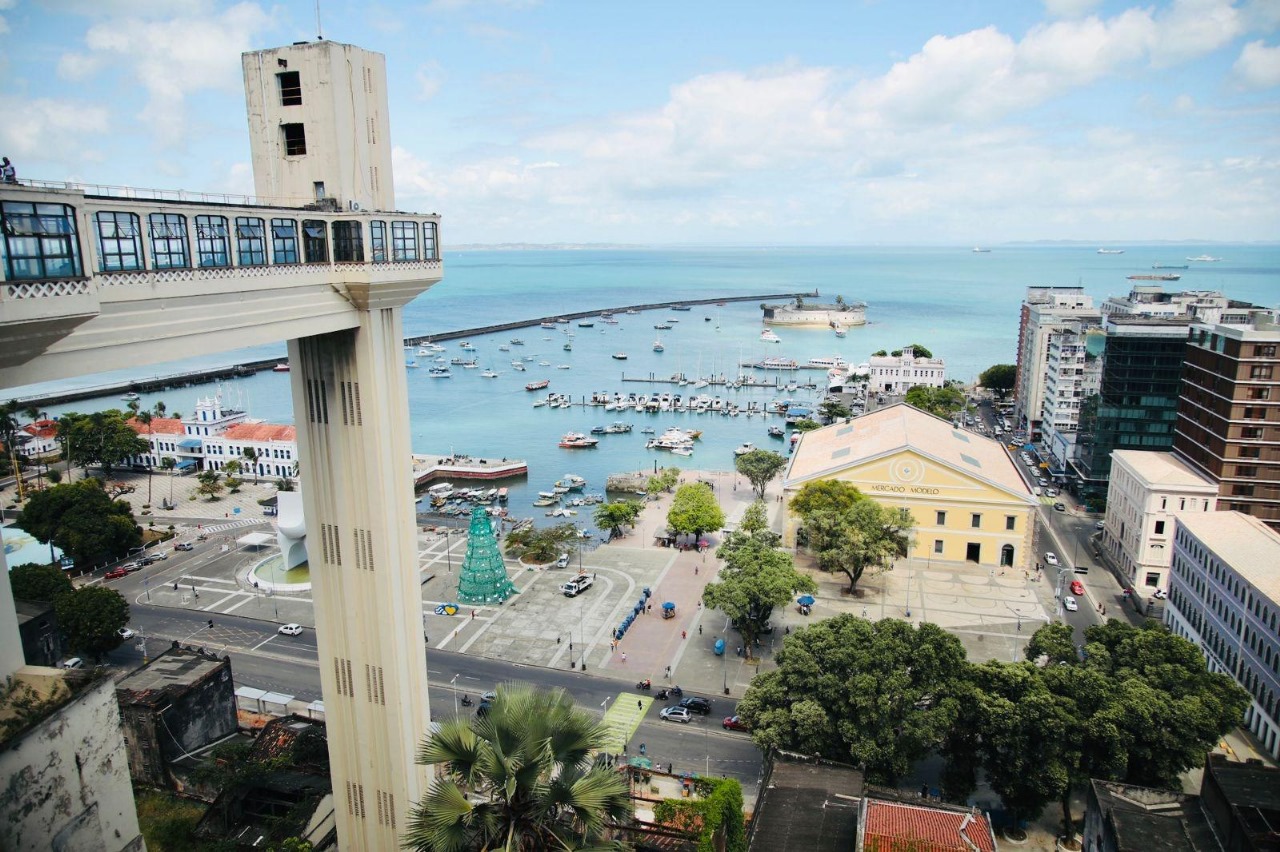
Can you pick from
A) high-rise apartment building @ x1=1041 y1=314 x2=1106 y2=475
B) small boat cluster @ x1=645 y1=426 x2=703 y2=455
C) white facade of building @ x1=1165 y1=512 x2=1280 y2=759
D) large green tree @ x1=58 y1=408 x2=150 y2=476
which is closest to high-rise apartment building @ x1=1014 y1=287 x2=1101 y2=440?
high-rise apartment building @ x1=1041 y1=314 x2=1106 y2=475

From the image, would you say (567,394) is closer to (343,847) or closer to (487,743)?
(343,847)

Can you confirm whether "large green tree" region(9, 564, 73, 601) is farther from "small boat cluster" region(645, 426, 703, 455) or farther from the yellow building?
"small boat cluster" region(645, 426, 703, 455)

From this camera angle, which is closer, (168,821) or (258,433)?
(168,821)

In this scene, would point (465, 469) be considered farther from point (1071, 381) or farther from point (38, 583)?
point (1071, 381)

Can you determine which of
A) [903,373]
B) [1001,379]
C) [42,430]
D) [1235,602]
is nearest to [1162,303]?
[1001,379]

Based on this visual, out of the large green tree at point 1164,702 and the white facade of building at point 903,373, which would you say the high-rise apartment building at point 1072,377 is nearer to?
the white facade of building at point 903,373

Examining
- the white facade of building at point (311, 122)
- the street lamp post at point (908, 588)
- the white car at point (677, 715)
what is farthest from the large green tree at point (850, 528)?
the white facade of building at point (311, 122)

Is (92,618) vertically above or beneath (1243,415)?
beneath

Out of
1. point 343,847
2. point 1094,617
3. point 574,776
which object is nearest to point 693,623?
point 1094,617
